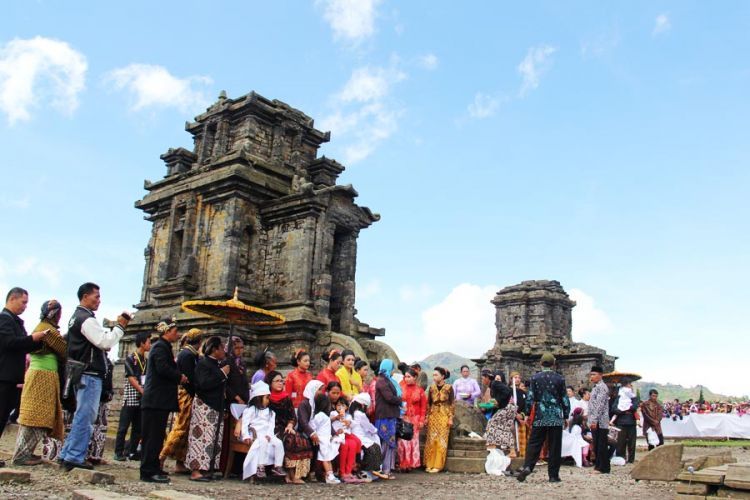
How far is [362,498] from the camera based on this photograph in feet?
23.2

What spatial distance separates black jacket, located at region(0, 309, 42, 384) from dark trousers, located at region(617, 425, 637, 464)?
36.5 ft

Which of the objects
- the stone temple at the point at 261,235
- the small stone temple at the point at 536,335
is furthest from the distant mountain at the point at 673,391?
the stone temple at the point at 261,235

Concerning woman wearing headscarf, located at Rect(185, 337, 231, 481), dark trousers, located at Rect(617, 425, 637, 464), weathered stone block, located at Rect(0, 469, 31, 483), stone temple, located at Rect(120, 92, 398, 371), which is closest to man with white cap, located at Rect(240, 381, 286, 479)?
woman wearing headscarf, located at Rect(185, 337, 231, 481)

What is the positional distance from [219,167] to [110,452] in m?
9.13

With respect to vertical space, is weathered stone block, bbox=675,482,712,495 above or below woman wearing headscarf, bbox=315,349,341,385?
below

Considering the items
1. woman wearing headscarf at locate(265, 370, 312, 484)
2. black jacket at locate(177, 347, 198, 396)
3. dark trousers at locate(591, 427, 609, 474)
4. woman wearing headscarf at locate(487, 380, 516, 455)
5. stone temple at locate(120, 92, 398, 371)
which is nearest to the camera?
black jacket at locate(177, 347, 198, 396)

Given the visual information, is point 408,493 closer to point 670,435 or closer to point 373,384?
point 373,384

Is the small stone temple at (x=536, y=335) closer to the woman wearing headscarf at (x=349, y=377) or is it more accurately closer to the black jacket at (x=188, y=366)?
the woman wearing headscarf at (x=349, y=377)

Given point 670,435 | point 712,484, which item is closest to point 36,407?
point 712,484

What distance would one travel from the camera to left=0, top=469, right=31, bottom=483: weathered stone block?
5.71 meters

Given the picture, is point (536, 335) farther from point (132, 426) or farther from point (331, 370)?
point (132, 426)

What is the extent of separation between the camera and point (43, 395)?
6770mm

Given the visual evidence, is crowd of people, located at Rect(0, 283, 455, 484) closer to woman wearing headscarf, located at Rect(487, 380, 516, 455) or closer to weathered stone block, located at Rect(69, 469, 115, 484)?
weathered stone block, located at Rect(69, 469, 115, 484)

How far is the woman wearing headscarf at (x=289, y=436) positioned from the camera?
801 cm
